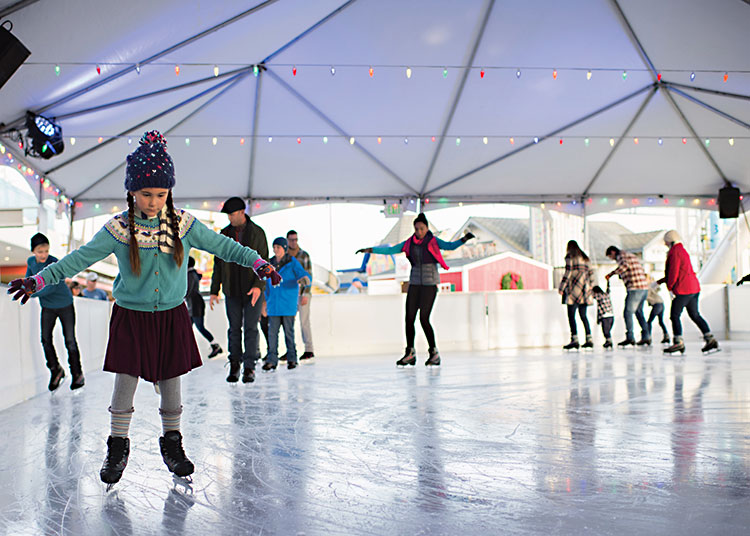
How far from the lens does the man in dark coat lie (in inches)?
210

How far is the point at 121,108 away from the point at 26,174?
192cm

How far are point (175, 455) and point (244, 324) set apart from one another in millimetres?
3123

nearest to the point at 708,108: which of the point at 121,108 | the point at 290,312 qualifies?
the point at 290,312

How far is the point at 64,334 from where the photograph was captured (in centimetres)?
532

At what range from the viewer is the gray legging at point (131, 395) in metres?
2.36

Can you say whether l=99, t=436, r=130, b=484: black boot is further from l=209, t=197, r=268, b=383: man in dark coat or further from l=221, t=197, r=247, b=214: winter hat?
l=221, t=197, r=247, b=214: winter hat

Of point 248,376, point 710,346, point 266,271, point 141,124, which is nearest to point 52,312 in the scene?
point 248,376

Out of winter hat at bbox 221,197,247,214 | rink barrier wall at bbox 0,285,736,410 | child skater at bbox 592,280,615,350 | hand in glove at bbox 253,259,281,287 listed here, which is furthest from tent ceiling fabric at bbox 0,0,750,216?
hand in glove at bbox 253,259,281,287

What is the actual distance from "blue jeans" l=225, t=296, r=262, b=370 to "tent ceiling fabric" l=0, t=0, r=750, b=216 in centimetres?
272

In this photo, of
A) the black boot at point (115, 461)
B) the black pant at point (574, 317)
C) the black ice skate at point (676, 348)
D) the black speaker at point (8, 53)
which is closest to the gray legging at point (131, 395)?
the black boot at point (115, 461)

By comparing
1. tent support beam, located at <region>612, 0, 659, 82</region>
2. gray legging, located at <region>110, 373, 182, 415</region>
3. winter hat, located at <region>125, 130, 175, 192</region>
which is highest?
tent support beam, located at <region>612, 0, 659, 82</region>

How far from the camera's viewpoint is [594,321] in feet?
38.2

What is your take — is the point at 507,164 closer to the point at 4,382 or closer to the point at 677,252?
the point at 677,252

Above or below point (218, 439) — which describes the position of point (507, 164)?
above
